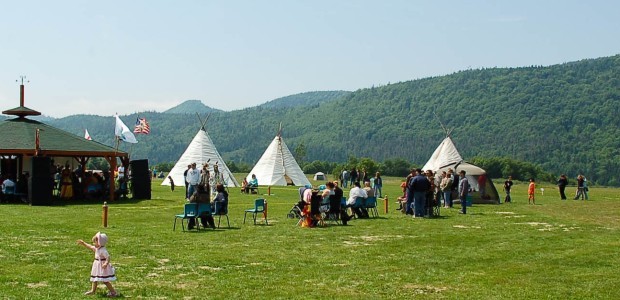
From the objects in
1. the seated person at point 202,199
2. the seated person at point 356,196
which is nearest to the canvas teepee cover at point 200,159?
the seated person at point 356,196

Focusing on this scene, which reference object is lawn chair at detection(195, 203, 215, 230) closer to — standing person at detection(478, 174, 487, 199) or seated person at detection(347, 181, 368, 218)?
seated person at detection(347, 181, 368, 218)

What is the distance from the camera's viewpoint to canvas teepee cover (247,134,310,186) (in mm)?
54094

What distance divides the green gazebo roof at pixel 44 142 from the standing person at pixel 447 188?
12859 millimetres

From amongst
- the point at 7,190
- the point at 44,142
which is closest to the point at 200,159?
the point at 44,142

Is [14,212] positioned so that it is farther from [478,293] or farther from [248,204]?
[478,293]

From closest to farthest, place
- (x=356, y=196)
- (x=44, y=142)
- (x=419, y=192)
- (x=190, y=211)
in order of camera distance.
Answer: (x=190, y=211), (x=356, y=196), (x=419, y=192), (x=44, y=142)

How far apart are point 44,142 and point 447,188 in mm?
15435

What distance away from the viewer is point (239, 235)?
19.4 meters

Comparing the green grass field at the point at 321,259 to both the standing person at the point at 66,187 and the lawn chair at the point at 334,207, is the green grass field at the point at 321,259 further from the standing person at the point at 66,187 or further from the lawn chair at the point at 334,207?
the standing person at the point at 66,187

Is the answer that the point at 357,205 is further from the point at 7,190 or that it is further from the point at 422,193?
the point at 7,190

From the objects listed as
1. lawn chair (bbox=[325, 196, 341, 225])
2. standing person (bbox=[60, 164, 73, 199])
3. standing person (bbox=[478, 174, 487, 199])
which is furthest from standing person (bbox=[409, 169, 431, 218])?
standing person (bbox=[60, 164, 73, 199])

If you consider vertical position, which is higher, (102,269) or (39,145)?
(39,145)

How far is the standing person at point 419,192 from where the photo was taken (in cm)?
2544

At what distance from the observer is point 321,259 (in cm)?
1535
